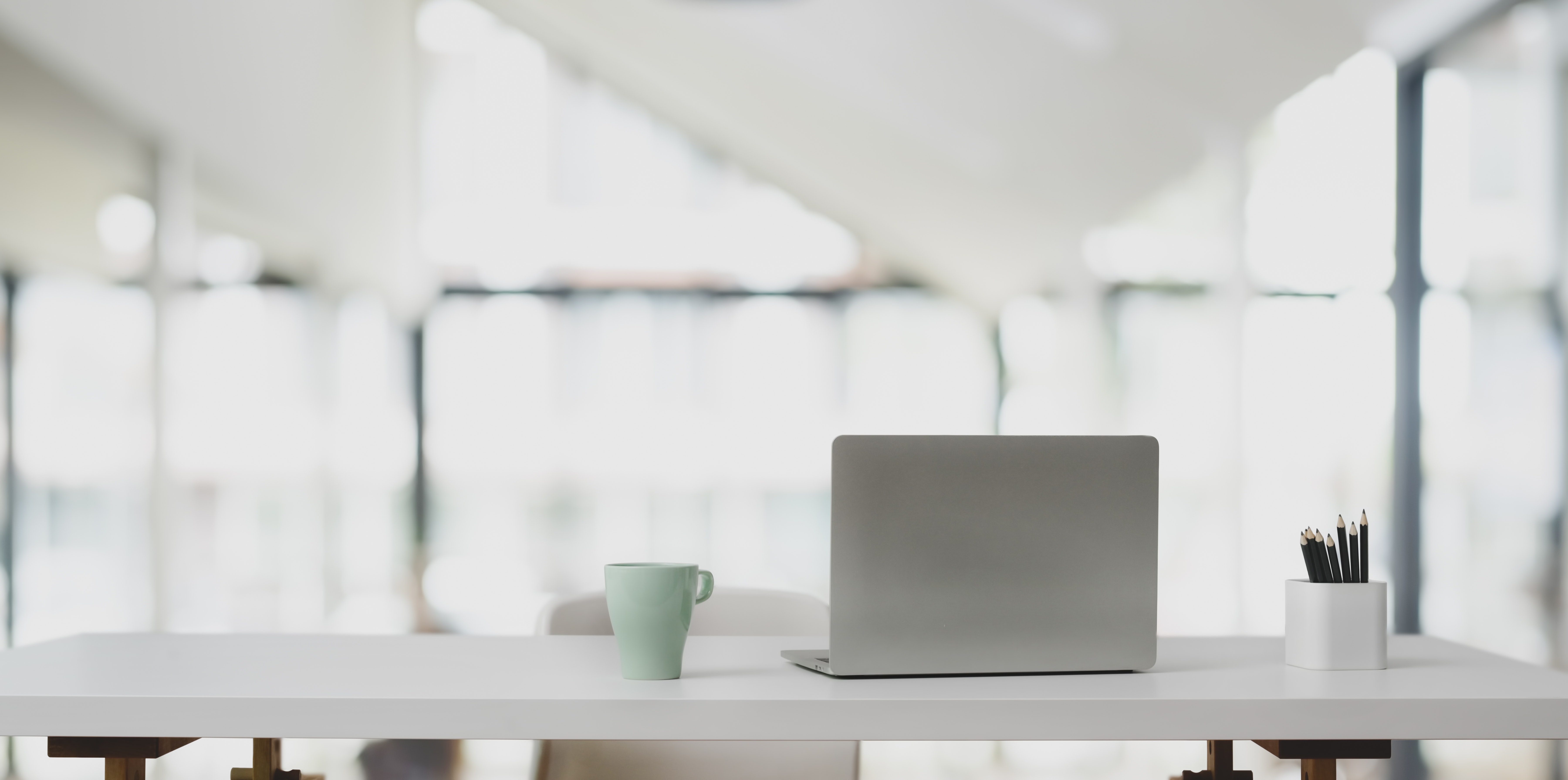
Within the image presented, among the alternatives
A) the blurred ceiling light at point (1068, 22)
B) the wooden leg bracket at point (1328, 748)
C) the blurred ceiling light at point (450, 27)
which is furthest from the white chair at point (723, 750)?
the blurred ceiling light at point (450, 27)

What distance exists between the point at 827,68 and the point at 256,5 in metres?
2.09

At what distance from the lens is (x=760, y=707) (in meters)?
0.85

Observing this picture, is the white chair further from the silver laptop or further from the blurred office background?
Result: the blurred office background

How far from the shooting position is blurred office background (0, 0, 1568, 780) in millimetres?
3518

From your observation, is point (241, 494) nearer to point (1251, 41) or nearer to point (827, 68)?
point (827, 68)

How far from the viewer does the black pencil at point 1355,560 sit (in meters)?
1.03

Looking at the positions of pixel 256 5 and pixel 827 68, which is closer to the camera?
pixel 256 5

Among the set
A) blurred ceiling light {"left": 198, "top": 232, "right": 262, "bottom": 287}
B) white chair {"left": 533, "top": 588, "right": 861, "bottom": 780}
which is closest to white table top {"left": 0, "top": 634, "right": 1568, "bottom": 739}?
white chair {"left": 533, "top": 588, "right": 861, "bottom": 780}

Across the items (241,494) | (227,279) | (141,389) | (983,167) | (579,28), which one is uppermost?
(579,28)

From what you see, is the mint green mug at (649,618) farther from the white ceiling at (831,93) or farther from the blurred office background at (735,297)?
the white ceiling at (831,93)

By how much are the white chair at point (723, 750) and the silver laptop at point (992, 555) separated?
1.82 ft

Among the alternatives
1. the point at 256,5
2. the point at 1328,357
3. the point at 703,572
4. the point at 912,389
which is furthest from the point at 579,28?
the point at 703,572

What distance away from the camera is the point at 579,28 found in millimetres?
5348

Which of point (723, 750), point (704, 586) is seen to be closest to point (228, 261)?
point (723, 750)
